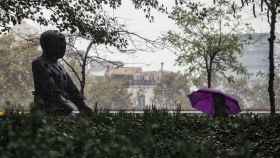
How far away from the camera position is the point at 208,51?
26.5 metres

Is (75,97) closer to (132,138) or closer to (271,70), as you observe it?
(132,138)

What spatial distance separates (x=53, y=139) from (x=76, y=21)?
765 cm

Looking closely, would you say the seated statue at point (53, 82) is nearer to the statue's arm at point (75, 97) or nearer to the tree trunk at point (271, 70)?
the statue's arm at point (75, 97)

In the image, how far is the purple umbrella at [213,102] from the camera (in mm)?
11406

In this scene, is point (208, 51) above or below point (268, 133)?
above

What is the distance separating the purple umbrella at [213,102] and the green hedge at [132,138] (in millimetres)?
1902

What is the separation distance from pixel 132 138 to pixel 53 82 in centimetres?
482

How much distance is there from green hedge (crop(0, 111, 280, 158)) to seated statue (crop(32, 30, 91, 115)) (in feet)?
6.57

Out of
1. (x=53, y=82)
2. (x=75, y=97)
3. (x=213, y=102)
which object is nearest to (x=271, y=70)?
(x=213, y=102)

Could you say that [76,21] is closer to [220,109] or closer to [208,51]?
[220,109]

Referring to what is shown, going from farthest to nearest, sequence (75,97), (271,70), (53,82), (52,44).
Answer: (271,70), (75,97), (52,44), (53,82)

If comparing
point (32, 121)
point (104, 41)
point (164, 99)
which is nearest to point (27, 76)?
point (164, 99)

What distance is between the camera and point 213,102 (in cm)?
1176

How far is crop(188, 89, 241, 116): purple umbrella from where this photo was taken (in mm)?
11406
